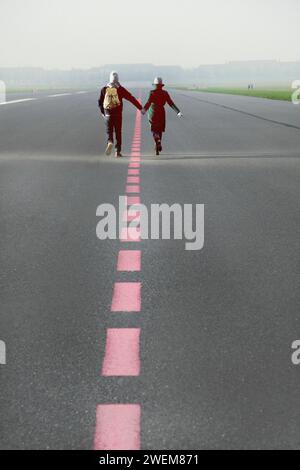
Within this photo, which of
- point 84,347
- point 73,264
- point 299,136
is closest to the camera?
point 84,347

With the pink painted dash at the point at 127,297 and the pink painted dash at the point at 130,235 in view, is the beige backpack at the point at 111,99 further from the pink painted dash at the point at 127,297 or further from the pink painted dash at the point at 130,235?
the pink painted dash at the point at 127,297

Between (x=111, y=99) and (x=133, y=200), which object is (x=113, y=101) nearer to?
(x=111, y=99)

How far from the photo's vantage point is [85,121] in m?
34.3

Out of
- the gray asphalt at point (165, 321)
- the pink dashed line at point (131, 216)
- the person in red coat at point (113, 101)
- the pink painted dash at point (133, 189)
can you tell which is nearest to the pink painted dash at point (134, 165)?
the person in red coat at point (113, 101)

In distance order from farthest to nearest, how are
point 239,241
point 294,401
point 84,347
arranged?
point 239,241 < point 84,347 < point 294,401

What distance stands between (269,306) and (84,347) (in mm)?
1539

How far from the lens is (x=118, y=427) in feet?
12.5

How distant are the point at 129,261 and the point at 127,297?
4.27 feet

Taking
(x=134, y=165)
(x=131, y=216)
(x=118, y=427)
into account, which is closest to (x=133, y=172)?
(x=134, y=165)

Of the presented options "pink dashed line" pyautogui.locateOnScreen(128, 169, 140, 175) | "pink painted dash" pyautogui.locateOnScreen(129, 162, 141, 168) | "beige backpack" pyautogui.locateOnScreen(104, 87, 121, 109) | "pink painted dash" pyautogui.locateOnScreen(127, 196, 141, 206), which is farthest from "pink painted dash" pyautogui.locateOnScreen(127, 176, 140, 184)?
"beige backpack" pyautogui.locateOnScreen(104, 87, 121, 109)

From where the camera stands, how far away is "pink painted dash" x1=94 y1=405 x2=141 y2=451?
361cm
